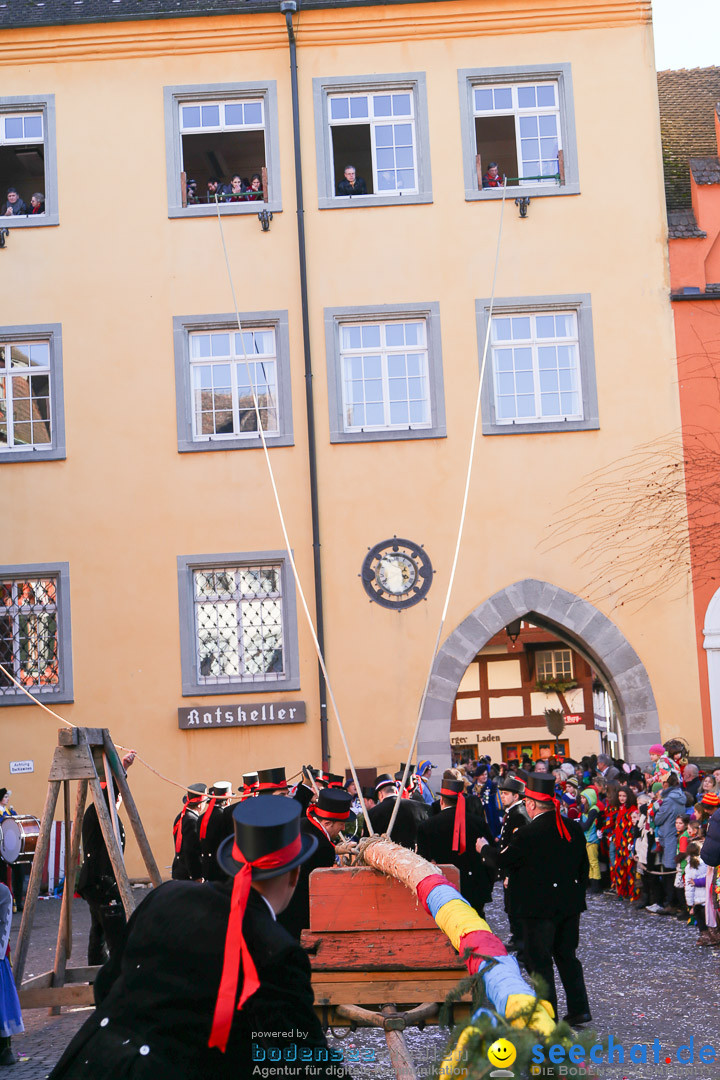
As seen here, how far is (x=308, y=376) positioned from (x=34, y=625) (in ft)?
18.1

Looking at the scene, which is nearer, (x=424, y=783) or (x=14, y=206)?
(x=424, y=783)

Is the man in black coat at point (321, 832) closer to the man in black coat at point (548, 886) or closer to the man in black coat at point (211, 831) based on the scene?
the man in black coat at point (548, 886)

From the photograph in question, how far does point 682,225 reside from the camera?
19.6 metres

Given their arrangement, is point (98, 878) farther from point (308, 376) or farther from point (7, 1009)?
point (308, 376)

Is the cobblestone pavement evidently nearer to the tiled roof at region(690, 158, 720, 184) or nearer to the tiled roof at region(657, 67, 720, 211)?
the tiled roof at region(690, 158, 720, 184)

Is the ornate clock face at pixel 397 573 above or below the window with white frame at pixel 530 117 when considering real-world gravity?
below

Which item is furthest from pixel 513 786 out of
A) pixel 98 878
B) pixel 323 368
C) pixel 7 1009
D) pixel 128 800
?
pixel 323 368

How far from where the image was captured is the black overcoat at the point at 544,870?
30.3 ft

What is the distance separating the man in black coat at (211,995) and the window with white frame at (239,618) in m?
15.5

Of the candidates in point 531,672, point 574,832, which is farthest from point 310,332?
point 531,672

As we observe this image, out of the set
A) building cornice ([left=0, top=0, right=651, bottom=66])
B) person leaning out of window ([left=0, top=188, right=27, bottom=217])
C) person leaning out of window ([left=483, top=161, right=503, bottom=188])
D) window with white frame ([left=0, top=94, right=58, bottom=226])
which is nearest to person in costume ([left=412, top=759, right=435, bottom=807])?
person leaning out of window ([left=483, top=161, right=503, bottom=188])

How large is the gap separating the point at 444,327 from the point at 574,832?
1113 cm

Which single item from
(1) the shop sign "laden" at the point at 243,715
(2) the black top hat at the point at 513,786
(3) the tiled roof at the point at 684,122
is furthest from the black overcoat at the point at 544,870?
(3) the tiled roof at the point at 684,122

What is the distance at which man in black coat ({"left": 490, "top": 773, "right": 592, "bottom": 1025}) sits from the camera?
920 centimetres
